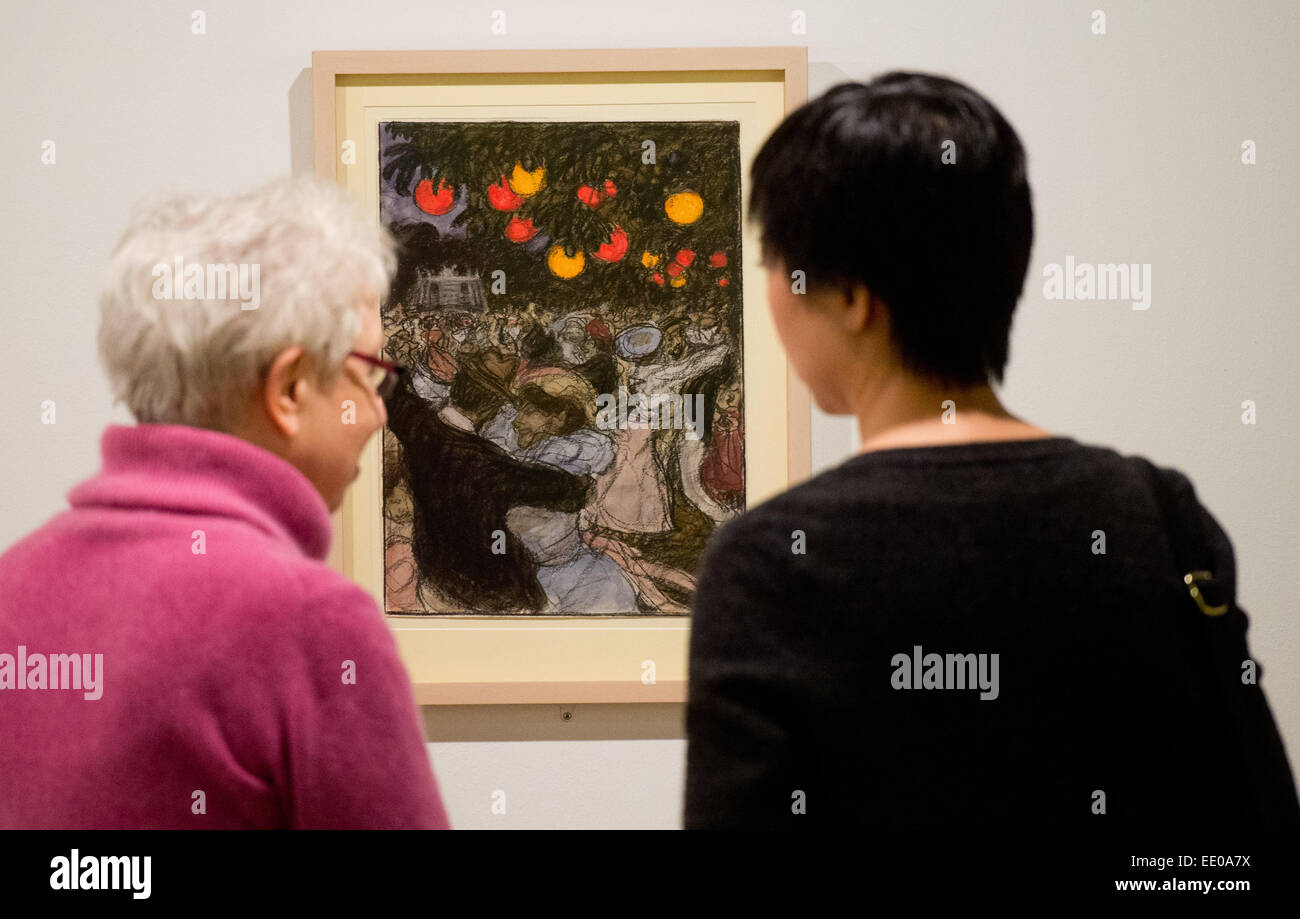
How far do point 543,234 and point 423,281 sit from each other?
18 cm

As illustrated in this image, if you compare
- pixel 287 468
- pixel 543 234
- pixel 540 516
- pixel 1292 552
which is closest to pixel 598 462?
pixel 540 516

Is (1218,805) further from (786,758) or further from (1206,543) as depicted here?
(786,758)

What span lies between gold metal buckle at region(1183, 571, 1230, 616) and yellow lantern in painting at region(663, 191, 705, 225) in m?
0.95

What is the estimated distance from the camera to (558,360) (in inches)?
55.3

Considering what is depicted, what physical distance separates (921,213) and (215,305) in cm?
47

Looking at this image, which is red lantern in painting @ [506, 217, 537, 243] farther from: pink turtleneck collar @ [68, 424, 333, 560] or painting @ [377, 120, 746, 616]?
pink turtleneck collar @ [68, 424, 333, 560]

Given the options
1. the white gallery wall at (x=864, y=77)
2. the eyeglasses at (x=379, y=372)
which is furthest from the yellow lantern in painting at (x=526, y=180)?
the eyeglasses at (x=379, y=372)

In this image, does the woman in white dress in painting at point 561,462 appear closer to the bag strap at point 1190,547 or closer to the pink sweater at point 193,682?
the pink sweater at point 193,682

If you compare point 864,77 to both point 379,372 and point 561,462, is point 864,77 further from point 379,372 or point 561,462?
point 379,372

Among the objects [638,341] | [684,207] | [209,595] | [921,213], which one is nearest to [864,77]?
[684,207]

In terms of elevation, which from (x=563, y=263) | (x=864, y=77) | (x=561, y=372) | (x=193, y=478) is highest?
(x=864, y=77)

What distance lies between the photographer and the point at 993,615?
0.56 meters

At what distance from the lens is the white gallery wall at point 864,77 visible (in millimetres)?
1394
